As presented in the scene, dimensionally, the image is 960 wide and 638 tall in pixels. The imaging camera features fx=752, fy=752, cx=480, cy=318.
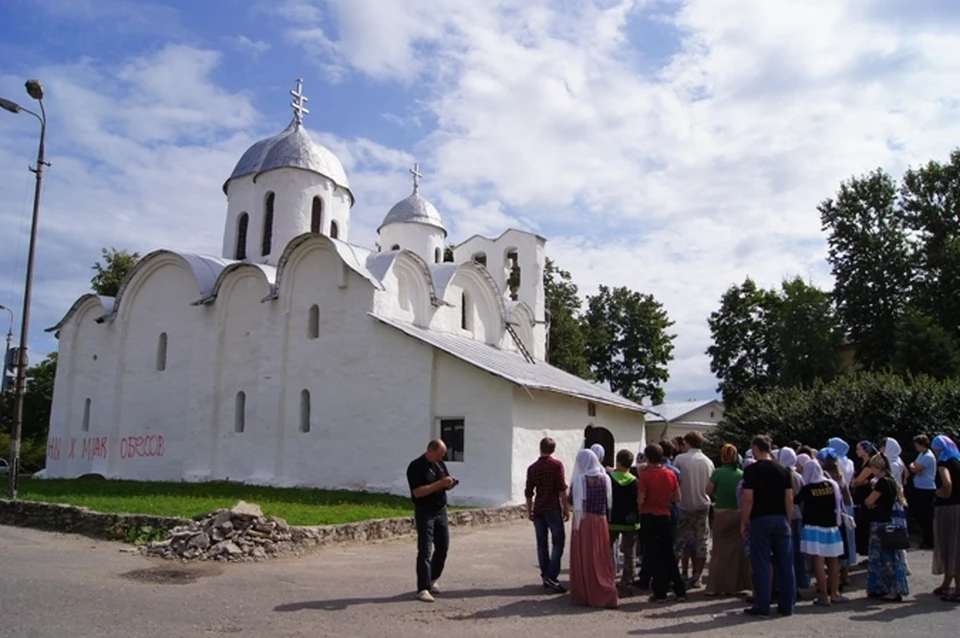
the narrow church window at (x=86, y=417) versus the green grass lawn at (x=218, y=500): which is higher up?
the narrow church window at (x=86, y=417)

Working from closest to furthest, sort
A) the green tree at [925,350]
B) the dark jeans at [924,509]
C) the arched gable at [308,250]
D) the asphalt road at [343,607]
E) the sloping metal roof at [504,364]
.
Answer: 1. the asphalt road at [343,607]
2. the dark jeans at [924,509]
3. the sloping metal roof at [504,364]
4. the arched gable at [308,250]
5. the green tree at [925,350]

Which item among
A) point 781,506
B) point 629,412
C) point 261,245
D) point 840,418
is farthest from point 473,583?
point 261,245

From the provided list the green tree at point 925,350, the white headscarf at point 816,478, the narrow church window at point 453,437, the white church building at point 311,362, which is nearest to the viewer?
the white headscarf at point 816,478

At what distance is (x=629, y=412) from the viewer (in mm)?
23703

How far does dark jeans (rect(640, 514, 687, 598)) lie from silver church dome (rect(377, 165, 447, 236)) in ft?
76.0

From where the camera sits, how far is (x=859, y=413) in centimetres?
1731

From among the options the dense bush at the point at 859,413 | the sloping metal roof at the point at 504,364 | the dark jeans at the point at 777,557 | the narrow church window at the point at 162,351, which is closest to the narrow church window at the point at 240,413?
the narrow church window at the point at 162,351

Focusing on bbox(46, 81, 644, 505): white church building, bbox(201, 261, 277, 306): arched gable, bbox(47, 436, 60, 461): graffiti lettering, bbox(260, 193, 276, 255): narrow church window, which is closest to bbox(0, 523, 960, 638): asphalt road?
bbox(46, 81, 644, 505): white church building

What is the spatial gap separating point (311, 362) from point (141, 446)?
7.31m

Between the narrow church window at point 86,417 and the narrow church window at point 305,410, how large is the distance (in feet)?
32.0

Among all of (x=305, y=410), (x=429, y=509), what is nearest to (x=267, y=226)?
(x=305, y=410)

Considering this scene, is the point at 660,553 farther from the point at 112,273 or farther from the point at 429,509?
the point at 112,273

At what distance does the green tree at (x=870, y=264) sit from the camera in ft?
110

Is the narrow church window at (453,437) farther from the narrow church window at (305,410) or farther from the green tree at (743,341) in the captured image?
the green tree at (743,341)
